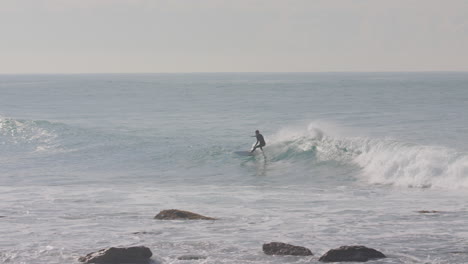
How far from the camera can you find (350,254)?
46.7ft

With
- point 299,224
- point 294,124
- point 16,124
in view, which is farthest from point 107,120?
point 299,224

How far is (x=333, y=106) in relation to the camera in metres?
79.4

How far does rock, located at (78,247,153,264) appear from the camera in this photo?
46.2ft

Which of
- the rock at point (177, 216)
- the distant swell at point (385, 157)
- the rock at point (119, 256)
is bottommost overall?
the distant swell at point (385, 157)

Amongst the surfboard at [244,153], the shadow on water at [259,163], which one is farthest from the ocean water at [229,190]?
the surfboard at [244,153]

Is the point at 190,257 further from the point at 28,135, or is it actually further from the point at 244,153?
the point at 28,135

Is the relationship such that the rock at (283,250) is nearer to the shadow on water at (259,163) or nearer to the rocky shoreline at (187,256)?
the rocky shoreline at (187,256)

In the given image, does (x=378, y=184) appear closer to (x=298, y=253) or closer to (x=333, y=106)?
(x=298, y=253)

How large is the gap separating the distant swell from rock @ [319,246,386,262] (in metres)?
11.9

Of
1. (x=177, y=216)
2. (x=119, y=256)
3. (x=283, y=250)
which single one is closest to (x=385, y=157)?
(x=177, y=216)

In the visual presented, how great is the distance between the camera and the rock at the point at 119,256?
14070 mm

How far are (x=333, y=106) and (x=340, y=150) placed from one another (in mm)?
44754

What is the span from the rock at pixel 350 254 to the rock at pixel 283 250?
1.78 ft

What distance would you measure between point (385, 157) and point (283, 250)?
1760cm
